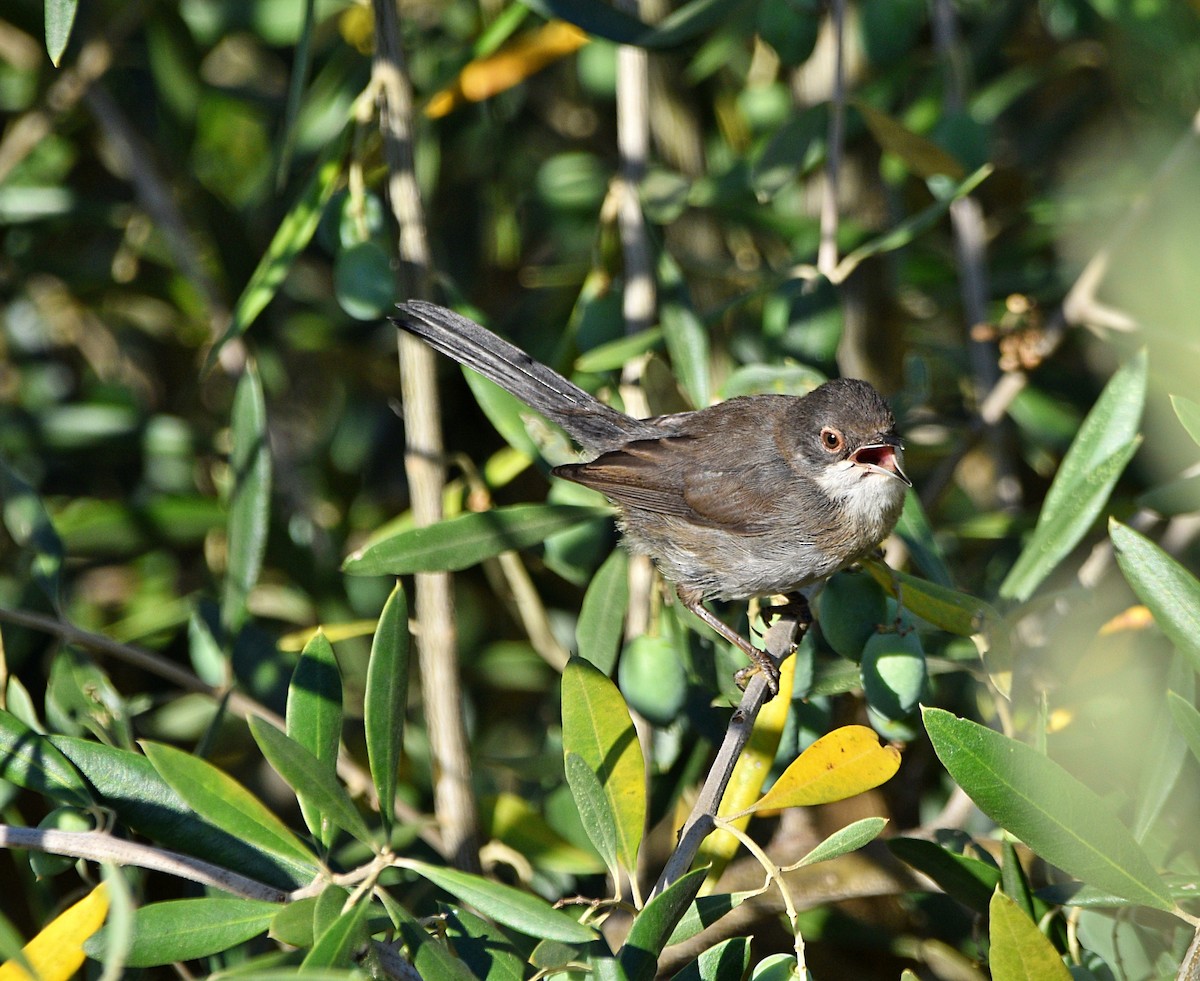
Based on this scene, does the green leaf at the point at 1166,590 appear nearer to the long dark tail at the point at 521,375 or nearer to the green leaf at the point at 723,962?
the green leaf at the point at 723,962

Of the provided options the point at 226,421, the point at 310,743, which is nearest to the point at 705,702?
the point at 310,743

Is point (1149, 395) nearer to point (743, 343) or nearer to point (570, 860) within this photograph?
point (743, 343)

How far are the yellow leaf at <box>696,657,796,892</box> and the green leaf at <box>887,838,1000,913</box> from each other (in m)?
0.32

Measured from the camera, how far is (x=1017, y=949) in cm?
196

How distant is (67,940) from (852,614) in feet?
5.67

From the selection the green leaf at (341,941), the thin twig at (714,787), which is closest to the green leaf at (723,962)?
the thin twig at (714,787)

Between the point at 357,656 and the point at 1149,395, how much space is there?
2.56m

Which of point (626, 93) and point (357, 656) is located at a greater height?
point (626, 93)

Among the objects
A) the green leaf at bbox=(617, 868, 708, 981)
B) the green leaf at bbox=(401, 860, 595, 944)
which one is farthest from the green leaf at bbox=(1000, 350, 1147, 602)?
the green leaf at bbox=(401, 860, 595, 944)

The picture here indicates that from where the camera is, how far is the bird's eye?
341cm

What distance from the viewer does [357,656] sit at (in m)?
3.79

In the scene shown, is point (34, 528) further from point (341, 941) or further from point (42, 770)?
point (341, 941)

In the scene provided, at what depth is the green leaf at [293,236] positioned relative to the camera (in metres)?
2.99

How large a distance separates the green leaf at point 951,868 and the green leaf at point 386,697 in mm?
1009
